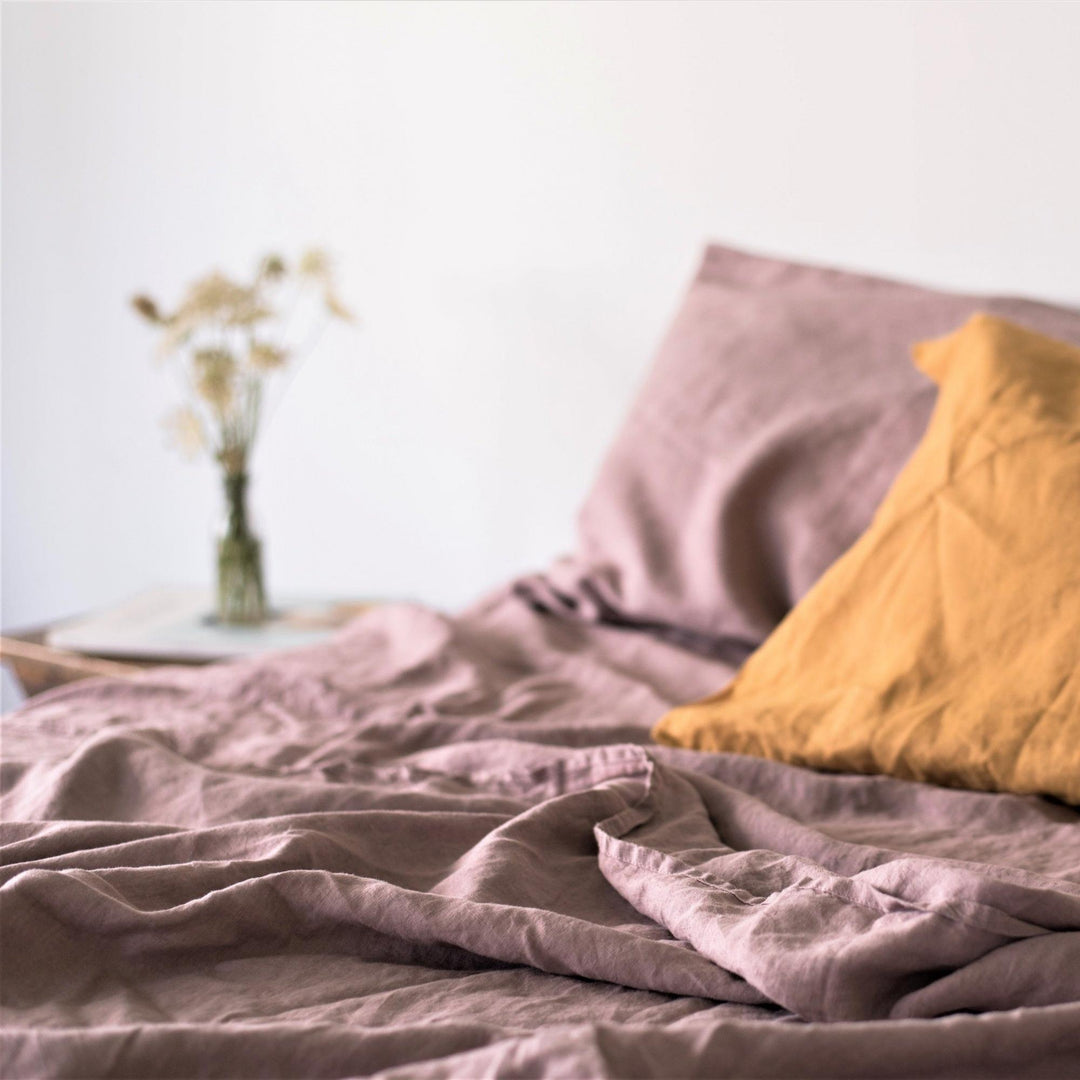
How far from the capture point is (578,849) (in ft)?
2.90

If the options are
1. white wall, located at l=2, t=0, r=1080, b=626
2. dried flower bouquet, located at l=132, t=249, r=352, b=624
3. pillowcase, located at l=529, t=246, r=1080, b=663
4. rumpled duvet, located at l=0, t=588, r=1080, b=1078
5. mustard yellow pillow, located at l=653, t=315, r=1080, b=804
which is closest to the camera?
rumpled duvet, located at l=0, t=588, r=1080, b=1078

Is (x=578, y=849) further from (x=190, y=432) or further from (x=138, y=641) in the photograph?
(x=190, y=432)

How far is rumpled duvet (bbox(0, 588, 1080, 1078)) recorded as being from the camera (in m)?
0.58

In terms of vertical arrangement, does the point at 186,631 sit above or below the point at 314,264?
below

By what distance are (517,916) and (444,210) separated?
157 centimetres

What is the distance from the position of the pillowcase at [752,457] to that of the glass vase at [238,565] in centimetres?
50

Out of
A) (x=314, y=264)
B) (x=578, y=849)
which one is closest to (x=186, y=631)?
(x=314, y=264)

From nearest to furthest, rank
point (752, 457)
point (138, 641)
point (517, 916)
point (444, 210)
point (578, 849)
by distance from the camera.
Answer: point (517, 916) → point (578, 849) → point (752, 457) → point (138, 641) → point (444, 210)

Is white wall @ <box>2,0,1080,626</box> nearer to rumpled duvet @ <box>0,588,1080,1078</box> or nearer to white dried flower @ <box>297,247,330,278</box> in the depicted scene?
white dried flower @ <box>297,247,330,278</box>

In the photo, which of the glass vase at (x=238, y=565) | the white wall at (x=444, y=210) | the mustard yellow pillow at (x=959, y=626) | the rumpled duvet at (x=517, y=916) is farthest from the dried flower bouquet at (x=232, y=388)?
the mustard yellow pillow at (x=959, y=626)

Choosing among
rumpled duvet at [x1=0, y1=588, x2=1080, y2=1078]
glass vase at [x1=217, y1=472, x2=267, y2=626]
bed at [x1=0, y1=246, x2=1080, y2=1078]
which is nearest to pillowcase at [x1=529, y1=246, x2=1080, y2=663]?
bed at [x1=0, y1=246, x2=1080, y2=1078]

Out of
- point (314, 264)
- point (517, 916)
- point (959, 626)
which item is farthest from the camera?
point (314, 264)

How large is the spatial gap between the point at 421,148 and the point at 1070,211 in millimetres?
964

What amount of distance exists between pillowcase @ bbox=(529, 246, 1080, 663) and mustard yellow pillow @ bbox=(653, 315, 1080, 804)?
0.62 feet
